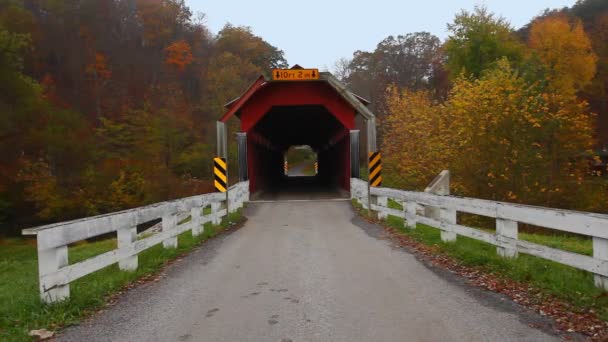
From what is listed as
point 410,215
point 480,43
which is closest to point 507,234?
point 410,215

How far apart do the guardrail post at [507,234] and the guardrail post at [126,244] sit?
15.5ft

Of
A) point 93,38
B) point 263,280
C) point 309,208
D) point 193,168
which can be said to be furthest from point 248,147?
point 93,38

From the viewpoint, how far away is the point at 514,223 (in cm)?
572

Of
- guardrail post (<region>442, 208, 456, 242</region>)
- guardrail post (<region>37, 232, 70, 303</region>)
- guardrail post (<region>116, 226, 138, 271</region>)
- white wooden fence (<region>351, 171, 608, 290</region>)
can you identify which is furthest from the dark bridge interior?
guardrail post (<region>37, 232, 70, 303</region>)

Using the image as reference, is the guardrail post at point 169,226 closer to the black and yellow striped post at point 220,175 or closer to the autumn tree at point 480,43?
the black and yellow striped post at point 220,175

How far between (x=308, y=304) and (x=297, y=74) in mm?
12528

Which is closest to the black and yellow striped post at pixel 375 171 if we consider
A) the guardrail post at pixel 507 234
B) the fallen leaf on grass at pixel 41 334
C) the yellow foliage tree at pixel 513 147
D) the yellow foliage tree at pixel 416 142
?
the yellow foliage tree at pixel 513 147

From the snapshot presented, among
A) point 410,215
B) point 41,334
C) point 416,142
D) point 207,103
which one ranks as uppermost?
point 207,103

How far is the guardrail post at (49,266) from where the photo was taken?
4.45 m

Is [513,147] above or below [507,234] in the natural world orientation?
above

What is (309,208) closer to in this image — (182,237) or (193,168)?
(182,237)

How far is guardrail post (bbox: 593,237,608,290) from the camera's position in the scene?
13.6 ft

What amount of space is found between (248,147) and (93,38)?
39099 mm

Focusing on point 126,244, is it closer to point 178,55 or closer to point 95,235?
point 95,235
